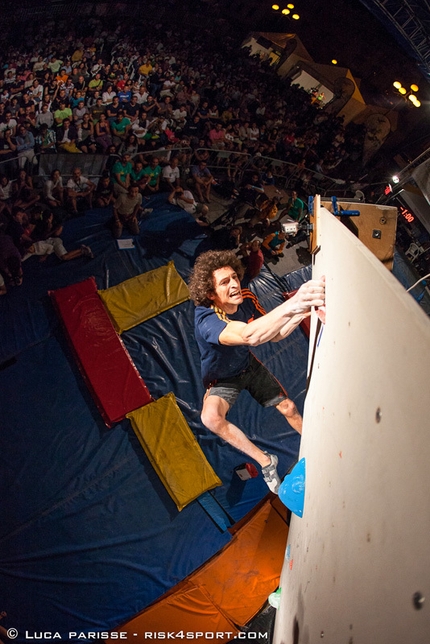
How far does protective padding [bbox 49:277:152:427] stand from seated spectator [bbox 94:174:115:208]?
185 centimetres

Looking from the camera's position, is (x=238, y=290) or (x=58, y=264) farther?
(x=58, y=264)

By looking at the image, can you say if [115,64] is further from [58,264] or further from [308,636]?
[308,636]

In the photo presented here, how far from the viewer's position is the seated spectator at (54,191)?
616cm

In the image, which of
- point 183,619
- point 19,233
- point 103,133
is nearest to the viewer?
point 183,619

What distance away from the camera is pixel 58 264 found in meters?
5.54

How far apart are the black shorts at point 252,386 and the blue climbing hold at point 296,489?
1268mm

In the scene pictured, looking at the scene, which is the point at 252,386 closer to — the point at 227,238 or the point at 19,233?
the point at 227,238

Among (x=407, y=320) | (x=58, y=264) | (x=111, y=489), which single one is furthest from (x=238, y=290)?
(x=58, y=264)

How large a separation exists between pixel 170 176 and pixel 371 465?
7.20 m

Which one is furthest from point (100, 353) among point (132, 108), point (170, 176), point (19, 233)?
point (132, 108)

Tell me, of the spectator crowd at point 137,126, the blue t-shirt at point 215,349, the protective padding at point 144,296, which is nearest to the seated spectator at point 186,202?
the spectator crowd at point 137,126

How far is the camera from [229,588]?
361cm

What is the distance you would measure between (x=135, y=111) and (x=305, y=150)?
14.5 ft

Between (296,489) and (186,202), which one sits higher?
(186,202)
